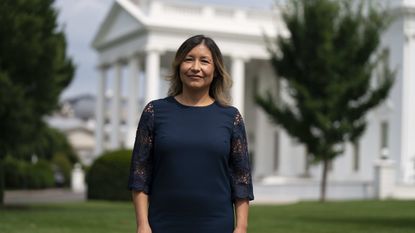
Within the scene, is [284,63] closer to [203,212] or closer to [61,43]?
[61,43]

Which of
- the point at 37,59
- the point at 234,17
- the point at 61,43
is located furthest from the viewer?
the point at 234,17

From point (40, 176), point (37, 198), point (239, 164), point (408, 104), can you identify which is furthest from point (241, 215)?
point (40, 176)

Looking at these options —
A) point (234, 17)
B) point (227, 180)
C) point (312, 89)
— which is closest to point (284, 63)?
point (312, 89)

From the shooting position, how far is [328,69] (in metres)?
29.8

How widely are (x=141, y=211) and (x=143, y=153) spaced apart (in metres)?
0.29

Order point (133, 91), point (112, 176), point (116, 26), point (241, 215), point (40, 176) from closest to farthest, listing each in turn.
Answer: point (241, 215), point (112, 176), point (40, 176), point (133, 91), point (116, 26)

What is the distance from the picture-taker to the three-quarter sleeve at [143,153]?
4410 millimetres

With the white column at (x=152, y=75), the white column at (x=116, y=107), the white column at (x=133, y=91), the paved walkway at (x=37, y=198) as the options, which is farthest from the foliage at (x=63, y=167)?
the paved walkway at (x=37, y=198)

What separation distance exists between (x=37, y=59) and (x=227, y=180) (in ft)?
64.3

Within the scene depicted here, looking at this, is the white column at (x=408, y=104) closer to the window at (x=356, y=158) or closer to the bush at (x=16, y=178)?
the window at (x=356, y=158)

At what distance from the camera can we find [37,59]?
23391 millimetres

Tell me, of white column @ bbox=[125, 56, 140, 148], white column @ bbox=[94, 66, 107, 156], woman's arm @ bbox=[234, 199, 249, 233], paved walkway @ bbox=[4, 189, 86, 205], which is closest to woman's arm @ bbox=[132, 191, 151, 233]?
woman's arm @ bbox=[234, 199, 249, 233]

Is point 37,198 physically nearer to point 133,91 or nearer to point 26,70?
point 26,70

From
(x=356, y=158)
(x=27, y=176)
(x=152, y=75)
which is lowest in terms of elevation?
(x=27, y=176)
